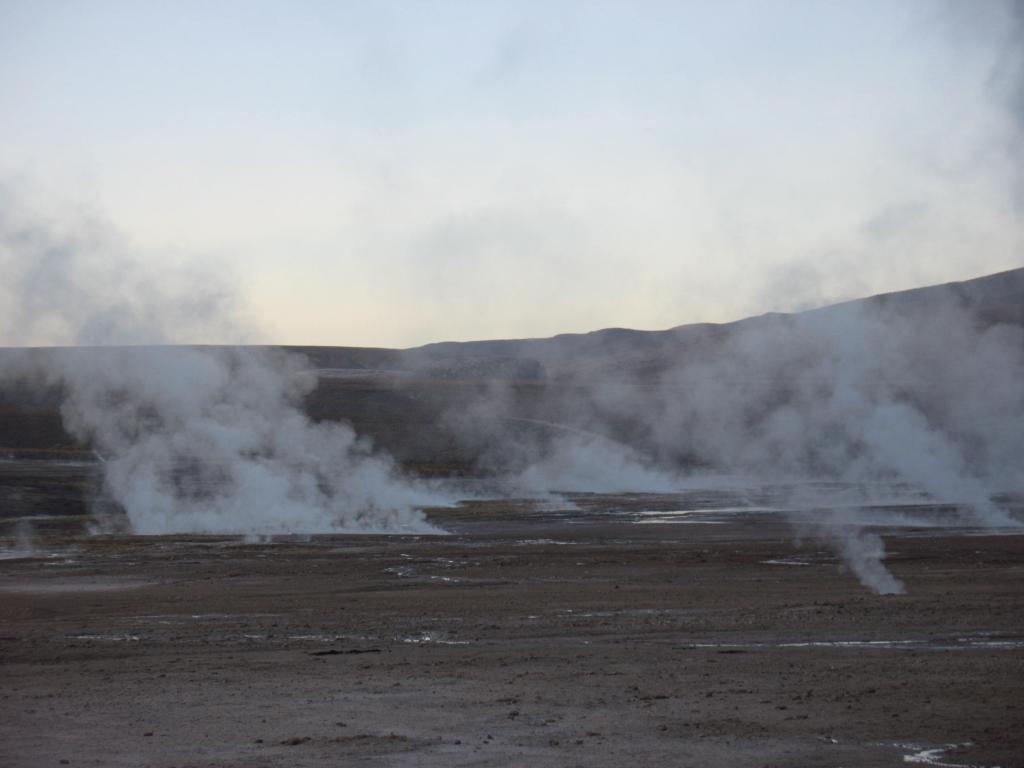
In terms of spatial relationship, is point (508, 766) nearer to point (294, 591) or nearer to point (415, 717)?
point (415, 717)

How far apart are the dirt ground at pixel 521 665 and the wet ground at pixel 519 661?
51mm

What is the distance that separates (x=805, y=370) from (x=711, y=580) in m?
33.5

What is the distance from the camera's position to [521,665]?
16.0 m

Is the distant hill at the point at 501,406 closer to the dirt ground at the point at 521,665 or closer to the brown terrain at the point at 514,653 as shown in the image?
the brown terrain at the point at 514,653

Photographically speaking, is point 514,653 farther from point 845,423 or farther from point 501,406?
point 501,406

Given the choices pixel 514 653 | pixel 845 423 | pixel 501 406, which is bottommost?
pixel 514 653

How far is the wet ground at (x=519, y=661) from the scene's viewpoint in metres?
11.7

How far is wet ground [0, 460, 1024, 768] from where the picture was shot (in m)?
11.7

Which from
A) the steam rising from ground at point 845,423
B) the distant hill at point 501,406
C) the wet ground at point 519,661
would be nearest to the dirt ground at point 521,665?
the wet ground at point 519,661

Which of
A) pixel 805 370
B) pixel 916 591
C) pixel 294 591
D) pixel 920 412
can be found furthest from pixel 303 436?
pixel 916 591

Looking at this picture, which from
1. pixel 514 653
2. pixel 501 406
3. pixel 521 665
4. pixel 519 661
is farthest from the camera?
pixel 501 406

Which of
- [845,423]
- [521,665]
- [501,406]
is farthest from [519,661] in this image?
[501,406]

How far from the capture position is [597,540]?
128 feet

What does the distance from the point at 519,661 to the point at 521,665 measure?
0.31 metres
